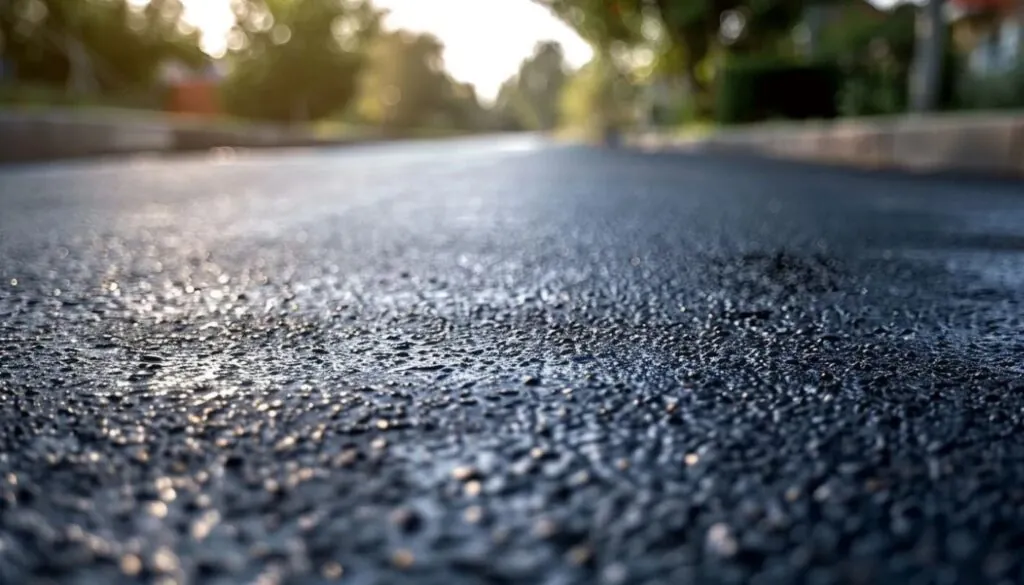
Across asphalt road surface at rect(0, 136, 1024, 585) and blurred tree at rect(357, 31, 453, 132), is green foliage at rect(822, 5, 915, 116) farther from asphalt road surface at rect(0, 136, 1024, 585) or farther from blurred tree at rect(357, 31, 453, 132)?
blurred tree at rect(357, 31, 453, 132)

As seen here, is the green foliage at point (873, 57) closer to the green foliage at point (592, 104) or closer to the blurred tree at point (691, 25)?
the blurred tree at point (691, 25)

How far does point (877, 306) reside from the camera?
7.11ft

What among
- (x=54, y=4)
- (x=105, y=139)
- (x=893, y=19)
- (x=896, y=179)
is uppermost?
(x=54, y=4)

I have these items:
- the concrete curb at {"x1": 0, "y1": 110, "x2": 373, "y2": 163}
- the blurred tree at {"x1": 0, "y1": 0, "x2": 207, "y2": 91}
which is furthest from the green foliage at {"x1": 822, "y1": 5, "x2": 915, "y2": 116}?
the blurred tree at {"x1": 0, "y1": 0, "x2": 207, "y2": 91}

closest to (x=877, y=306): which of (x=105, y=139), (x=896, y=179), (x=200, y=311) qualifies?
(x=200, y=311)

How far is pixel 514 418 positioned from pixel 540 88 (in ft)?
418

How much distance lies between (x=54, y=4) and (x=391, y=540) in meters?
32.3

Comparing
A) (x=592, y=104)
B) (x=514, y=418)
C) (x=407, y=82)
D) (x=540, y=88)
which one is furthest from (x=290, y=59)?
(x=540, y=88)

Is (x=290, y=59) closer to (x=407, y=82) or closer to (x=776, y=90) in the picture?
(x=776, y=90)

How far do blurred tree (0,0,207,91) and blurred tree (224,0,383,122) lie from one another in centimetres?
517

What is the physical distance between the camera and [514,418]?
1.27 metres

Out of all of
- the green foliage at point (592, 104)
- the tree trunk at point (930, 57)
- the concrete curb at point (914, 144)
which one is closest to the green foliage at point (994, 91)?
the tree trunk at point (930, 57)

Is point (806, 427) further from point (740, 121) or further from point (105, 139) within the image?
point (740, 121)

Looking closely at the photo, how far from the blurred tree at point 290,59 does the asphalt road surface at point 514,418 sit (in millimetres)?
38692
